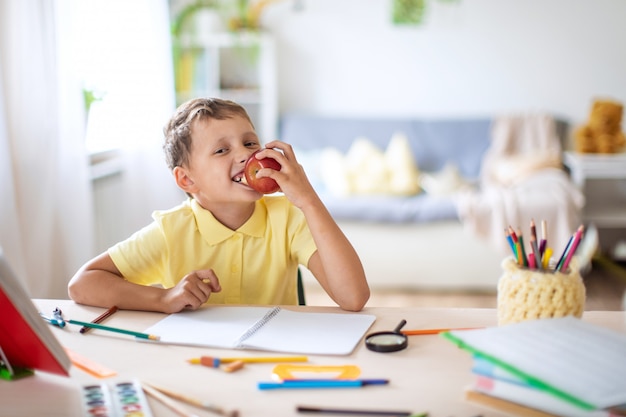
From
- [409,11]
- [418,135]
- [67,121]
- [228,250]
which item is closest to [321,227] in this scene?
[228,250]

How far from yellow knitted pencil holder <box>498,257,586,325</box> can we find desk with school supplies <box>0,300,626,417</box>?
112 millimetres

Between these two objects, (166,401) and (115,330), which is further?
(115,330)

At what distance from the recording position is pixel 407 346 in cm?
116

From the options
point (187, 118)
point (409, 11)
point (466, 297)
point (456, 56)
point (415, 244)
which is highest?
point (409, 11)

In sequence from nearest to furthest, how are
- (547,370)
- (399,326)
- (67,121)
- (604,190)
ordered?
(547,370) → (399,326) → (67,121) → (604,190)

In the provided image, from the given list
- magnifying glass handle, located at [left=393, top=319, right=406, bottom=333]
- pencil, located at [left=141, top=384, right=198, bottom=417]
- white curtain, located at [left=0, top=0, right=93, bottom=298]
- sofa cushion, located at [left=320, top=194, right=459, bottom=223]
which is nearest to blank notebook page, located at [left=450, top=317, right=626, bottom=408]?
magnifying glass handle, located at [left=393, top=319, right=406, bottom=333]

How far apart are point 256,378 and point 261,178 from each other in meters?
0.48

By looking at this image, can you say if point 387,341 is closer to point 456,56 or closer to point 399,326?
point 399,326

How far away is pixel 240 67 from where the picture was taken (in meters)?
5.12

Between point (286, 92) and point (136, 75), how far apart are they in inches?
61.4

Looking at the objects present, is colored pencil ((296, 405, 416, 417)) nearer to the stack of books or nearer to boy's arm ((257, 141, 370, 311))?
the stack of books

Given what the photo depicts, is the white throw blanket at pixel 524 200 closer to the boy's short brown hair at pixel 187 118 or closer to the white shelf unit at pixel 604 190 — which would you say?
the white shelf unit at pixel 604 190

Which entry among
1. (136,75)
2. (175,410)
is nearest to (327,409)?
(175,410)

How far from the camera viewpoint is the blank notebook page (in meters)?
0.87
